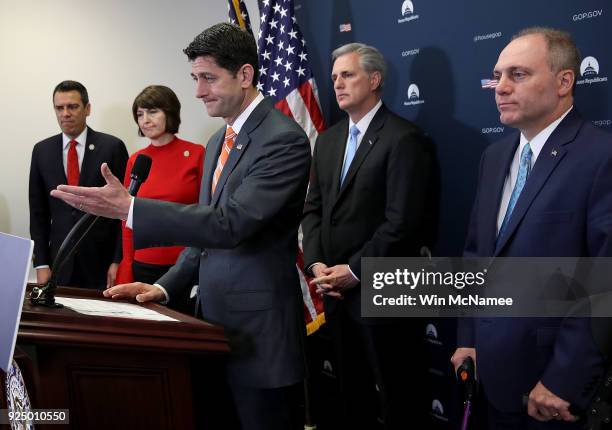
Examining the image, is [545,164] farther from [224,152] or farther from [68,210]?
[68,210]

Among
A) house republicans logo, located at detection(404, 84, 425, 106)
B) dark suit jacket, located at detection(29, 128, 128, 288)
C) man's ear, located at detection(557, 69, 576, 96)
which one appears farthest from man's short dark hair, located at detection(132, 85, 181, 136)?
man's ear, located at detection(557, 69, 576, 96)

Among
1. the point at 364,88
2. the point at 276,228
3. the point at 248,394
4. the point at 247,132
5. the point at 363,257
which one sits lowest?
the point at 248,394

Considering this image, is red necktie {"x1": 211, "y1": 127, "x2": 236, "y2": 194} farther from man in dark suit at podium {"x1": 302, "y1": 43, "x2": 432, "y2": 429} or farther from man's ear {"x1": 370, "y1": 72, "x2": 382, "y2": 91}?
man's ear {"x1": 370, "y1": 72, "x2": 382, "y2": 91}

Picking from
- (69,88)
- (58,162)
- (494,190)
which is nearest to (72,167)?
(58,162)

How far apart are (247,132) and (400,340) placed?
1.45 m

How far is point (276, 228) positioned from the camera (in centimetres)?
187

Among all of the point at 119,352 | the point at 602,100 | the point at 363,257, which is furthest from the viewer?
the point at 363,257

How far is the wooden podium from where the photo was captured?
129 cm

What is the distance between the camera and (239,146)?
6.14 ft

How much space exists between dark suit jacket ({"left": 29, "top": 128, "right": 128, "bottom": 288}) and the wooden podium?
241 cm

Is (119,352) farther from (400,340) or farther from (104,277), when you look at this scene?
(104,277)

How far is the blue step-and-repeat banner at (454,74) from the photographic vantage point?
251 centimetres

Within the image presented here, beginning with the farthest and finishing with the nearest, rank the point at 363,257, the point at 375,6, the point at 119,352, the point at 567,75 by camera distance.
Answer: the point at 375,6 → the point at 363,257 → the point at 567,75 → the point at 119,352

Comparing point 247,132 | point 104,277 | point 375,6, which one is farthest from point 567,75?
point 104,277
